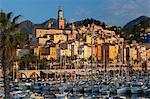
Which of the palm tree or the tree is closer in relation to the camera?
the palm tree

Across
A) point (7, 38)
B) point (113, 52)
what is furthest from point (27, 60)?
point (7, 38)

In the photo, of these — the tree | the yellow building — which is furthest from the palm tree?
the yellow building

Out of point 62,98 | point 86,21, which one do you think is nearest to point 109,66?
point 86,21

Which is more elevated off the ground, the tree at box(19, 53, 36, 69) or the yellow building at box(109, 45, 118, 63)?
the yellow building at box(109, 45, 118, 63)

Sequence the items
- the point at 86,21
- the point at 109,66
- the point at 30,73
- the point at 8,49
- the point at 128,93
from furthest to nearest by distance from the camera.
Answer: the point at 86,21
the point at 109,66
the point at 30,73
the point at 128,93
the point at 8,49

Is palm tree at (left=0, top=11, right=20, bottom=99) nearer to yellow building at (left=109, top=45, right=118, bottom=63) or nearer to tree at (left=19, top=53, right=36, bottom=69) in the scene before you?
tree at (left=19, top=53, right=36, bottom=69)

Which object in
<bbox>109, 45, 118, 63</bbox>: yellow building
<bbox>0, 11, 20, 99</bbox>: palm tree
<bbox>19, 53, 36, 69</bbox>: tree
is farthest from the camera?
<bbox>109, 45, 118, 63</bbox>: yellow building

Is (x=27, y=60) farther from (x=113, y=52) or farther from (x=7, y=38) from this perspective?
(x=7, y=38)

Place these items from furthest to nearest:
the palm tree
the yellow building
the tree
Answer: the yellow building, the tree, the palm tree

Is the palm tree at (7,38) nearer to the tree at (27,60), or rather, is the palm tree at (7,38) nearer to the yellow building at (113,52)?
the tree at (27,60)

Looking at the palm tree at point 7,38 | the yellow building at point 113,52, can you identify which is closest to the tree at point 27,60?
the yellow building at point 113,52

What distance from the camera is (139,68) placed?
8094 cm

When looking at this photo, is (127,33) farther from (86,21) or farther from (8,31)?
(8,31)

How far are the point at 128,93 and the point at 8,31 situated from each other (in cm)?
2043
